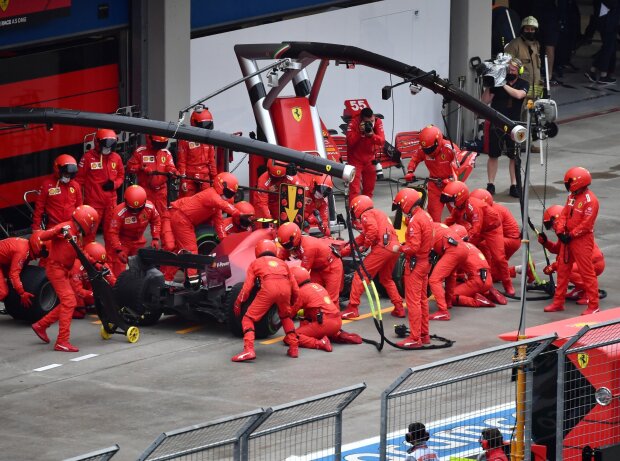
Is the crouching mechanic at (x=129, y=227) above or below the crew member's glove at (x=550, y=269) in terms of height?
above

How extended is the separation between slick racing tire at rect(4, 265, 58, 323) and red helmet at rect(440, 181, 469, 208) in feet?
17.1

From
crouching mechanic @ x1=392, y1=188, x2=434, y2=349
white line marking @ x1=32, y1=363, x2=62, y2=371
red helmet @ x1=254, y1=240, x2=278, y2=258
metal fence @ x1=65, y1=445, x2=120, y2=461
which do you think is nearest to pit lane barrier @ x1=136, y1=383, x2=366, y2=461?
metal fence @ x1=65, y1=445, x2=120, y2=461

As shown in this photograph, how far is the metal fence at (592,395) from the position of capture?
38.1 ft

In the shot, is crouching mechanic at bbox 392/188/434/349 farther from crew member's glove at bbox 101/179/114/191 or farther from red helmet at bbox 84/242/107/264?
crew member's glove at bbox 101/179/114/191

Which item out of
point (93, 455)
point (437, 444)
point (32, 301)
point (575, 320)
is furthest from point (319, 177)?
point (93, 455)

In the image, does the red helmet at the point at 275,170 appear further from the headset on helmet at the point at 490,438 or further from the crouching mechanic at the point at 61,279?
the headset on helmet at the point at 490,438

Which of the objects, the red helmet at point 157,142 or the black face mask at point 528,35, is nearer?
the red helmet at point 157,142

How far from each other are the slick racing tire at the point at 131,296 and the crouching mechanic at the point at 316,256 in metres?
1.80

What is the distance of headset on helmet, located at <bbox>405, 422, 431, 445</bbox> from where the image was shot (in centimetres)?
1111

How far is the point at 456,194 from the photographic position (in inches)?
Answer: 785

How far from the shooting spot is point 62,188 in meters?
20.6

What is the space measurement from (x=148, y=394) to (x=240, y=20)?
11494 millimetres

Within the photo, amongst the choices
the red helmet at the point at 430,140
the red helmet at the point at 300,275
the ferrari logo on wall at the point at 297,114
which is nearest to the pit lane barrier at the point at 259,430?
the red helmet at the point at 300,275

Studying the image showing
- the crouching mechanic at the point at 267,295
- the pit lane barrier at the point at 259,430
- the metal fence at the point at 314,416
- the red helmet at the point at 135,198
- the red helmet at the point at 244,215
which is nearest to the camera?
the pit lane barrier at the point at 259,430
